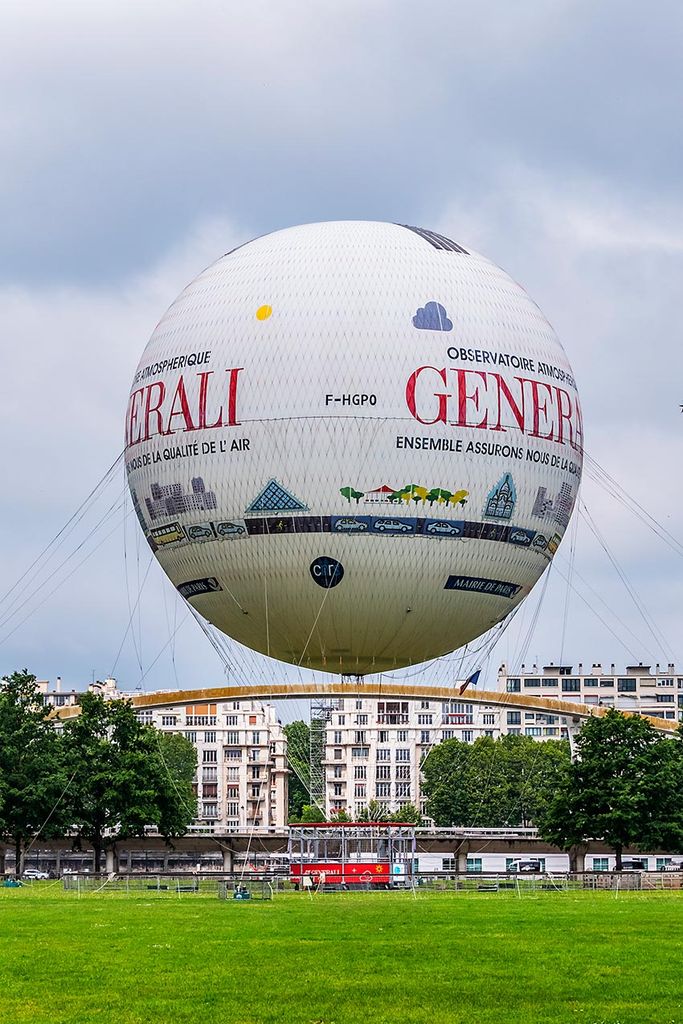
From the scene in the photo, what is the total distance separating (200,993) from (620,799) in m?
52.0

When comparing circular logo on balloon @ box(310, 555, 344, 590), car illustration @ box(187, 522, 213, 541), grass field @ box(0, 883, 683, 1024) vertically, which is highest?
car illustration @ box(187, 522, 213, 541)

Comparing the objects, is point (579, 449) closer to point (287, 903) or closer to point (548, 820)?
point (287, 903)

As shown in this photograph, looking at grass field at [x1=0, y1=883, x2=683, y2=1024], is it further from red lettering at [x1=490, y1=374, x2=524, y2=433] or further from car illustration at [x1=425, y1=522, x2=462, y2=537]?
red lettering at [x1=490, y1=374, x2=524, y2=433]

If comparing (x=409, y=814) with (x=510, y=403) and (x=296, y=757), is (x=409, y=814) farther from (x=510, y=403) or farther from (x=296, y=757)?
(x=510, y=403)

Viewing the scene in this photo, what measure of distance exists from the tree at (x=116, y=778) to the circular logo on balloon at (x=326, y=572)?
1399 inches

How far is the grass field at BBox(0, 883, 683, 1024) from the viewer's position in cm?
2266

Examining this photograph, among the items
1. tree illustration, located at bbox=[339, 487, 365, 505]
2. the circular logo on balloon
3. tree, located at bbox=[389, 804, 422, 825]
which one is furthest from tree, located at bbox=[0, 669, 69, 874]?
tree, located at bbox=[389, 804, 422, 825]

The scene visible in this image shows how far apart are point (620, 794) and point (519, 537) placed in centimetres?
3259

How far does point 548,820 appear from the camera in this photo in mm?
76625

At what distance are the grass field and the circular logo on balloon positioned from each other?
28.8 ft

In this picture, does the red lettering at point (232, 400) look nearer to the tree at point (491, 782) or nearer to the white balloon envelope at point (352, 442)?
the white balloon envelope at point (352, 442)

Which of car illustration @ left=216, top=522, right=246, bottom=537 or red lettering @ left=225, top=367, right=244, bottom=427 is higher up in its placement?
red lettering @ left=225, top=367, right=244, bottom=427

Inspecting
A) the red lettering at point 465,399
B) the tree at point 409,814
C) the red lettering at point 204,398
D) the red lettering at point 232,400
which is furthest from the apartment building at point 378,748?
the red lettering at point 232,400

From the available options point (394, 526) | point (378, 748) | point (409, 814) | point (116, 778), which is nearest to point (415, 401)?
point (394, 526)
